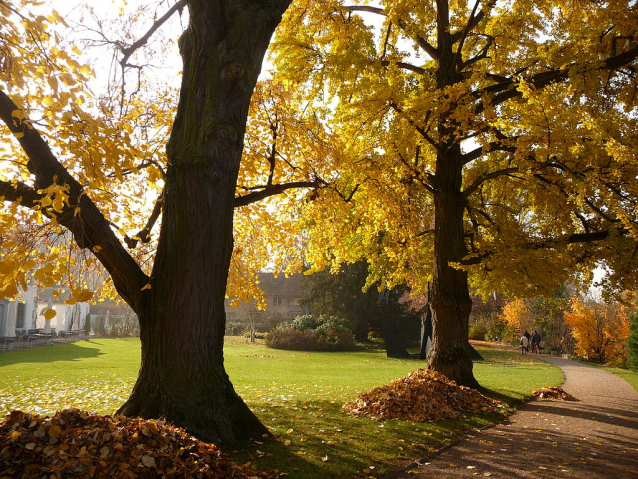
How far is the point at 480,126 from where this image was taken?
888cm

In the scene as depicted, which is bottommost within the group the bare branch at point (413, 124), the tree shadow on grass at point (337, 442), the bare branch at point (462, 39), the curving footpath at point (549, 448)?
the curving footpath at point (549, 448)

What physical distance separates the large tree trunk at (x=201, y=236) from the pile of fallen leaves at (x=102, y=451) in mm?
908

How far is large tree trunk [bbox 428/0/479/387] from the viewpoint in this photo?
10560mm

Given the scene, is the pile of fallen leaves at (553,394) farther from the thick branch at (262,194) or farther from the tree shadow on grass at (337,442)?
the thick branch at (262,194)

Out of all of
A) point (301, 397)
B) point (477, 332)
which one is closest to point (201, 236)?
point (301, 397)

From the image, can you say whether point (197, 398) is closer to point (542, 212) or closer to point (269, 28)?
point (269, 28)

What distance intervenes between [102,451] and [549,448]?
210 inches

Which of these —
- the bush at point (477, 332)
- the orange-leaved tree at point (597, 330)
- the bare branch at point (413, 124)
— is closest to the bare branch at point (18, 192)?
the bare branch at point (413, 124)

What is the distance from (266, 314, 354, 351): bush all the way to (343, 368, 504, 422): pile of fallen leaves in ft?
57.6

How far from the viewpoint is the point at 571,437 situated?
6949 mm

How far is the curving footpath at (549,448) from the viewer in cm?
515

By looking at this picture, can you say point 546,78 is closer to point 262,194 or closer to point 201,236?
point 262,194

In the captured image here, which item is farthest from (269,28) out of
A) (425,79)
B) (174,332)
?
(425,79)

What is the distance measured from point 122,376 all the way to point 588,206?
42.2 feet
